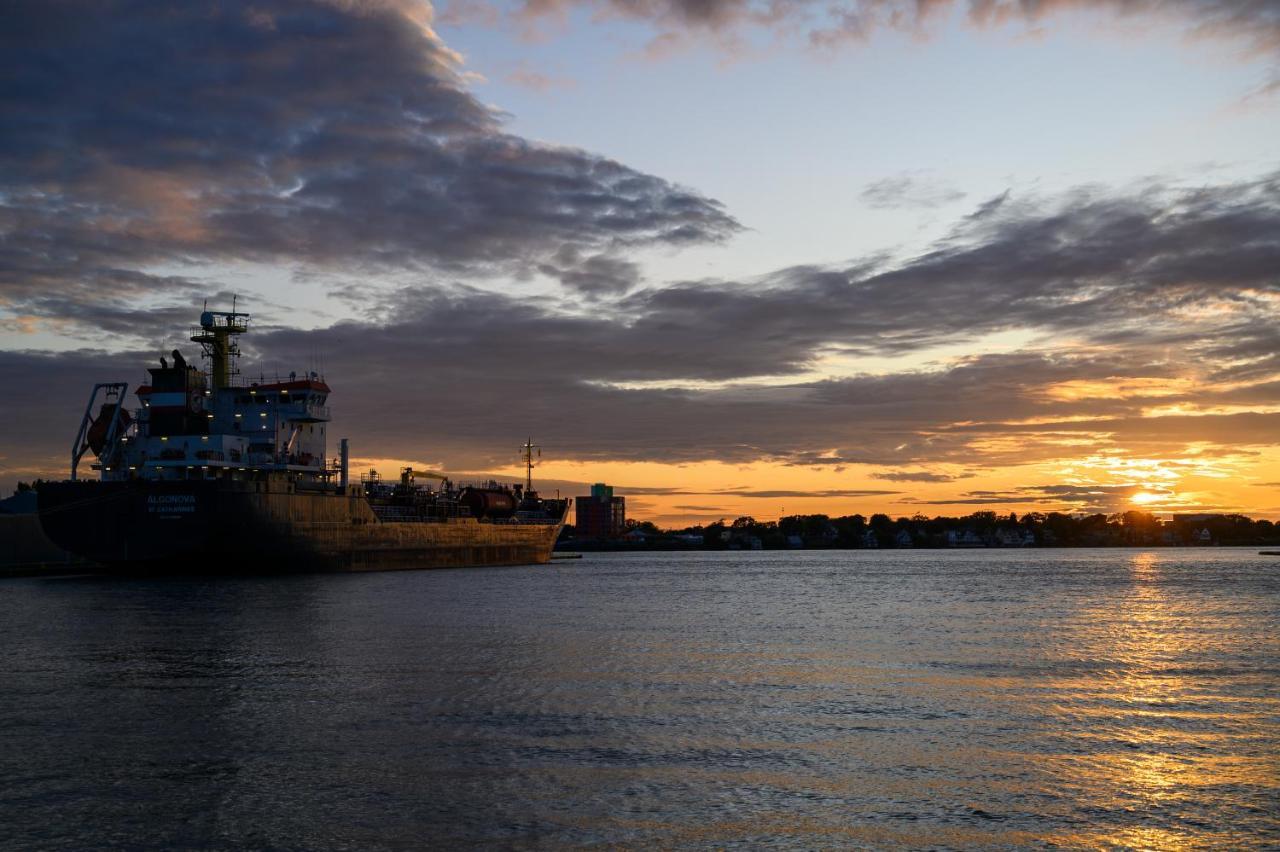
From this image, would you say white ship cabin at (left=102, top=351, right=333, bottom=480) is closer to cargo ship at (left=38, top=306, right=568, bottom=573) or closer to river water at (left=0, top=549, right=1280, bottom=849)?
cargo ship at (left=38, top=306, right=568, bottom=573)

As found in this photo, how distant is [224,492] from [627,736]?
181 feet

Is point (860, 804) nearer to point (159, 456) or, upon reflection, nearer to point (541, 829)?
point (541, 829)

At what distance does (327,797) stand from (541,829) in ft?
11.2

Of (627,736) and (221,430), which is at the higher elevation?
(221,430)

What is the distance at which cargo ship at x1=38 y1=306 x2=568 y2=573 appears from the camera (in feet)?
223

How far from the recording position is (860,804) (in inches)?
563

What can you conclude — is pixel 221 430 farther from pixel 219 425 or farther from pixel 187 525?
pixel 187 525

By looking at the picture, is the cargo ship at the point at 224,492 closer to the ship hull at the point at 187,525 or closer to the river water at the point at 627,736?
the ship hull at the point at 187,525

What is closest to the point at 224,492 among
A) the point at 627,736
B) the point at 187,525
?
the point at 187,525

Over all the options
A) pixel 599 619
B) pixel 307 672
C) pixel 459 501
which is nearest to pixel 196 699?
pixel 307 672

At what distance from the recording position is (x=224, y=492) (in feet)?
222

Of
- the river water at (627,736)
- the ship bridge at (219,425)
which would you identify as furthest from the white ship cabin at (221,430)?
the river water at (627,736)

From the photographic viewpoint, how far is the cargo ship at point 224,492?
223ft

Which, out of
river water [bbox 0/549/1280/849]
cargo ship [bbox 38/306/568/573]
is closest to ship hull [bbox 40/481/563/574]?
cargo ship [bbox 38/306/568/573]
